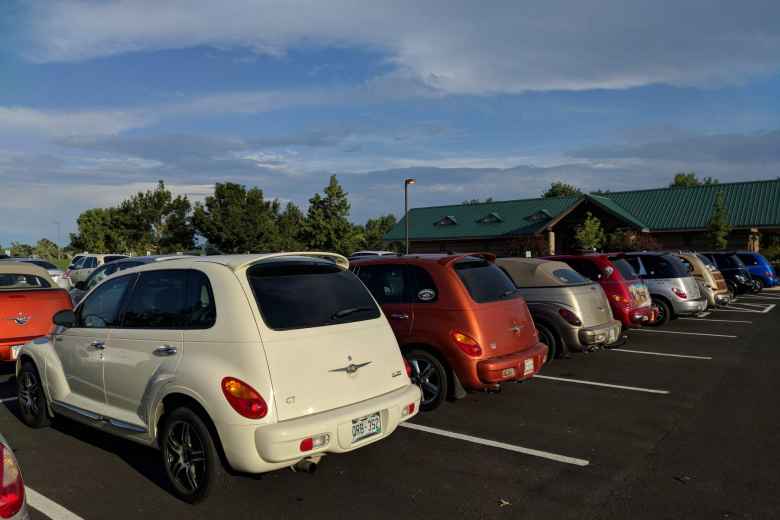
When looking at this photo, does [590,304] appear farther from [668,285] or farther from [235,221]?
[235,221]

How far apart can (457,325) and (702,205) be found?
1402 inches

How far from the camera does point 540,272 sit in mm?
9328

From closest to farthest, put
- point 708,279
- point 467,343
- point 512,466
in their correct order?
1. point 512,466
2. point 467,343
3. point 708,279

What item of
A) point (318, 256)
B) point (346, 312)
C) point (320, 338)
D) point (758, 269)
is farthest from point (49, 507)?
point (758, 269)

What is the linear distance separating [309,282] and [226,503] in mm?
1749

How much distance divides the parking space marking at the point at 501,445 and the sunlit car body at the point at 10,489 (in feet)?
12.9

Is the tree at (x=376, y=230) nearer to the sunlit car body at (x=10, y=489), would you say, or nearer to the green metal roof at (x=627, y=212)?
the green metal roof at (x=627, y=212)

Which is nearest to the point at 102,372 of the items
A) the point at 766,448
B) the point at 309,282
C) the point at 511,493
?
the point at 309,282

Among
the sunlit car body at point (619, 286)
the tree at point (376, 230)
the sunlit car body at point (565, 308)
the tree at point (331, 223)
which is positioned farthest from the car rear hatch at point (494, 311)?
the tree at point (376, 230)

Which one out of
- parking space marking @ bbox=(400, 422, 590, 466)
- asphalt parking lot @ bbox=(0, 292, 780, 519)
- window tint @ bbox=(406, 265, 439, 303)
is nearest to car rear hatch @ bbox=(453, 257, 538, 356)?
window tint @ bbox=(406, 265, 439, 303)

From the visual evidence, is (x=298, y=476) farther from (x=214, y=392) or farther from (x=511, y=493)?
(x=511, y=493)

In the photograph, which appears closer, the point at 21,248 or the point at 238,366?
the point at 238,366

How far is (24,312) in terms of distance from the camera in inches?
305

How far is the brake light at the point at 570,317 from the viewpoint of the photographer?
883 centimetres
